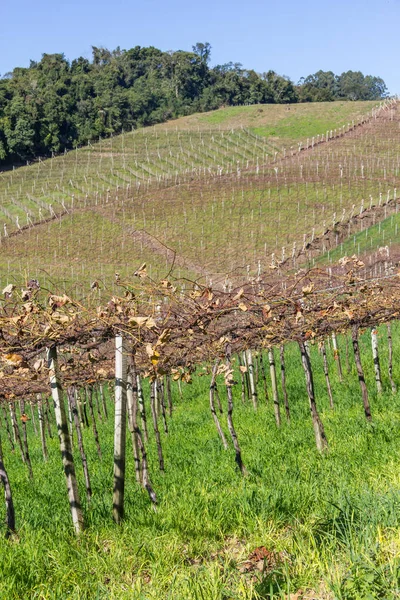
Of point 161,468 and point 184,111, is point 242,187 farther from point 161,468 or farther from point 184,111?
point 184,111

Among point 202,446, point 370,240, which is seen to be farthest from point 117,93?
point 202,446

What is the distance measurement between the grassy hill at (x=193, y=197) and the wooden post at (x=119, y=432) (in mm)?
16966

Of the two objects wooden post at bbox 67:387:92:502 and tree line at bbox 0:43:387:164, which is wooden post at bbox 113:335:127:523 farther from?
tree line at bbox 0:43:387:164

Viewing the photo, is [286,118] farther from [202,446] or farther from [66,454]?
[66,454]

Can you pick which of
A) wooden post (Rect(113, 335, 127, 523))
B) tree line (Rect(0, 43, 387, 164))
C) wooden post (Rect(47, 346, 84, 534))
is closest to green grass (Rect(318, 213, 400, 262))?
wooden post (Rect(113, 335, 127, 523))

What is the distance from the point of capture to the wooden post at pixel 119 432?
5.39m

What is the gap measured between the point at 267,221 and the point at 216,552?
130ft

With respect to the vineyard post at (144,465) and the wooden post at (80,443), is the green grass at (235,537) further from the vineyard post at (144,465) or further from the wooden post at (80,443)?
the wooden post at (80,443)

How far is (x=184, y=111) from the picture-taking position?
105 meters

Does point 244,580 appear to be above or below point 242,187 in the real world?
below

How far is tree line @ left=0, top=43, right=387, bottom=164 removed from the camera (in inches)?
3110

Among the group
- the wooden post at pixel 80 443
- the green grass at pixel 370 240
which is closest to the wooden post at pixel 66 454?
the wooden post at pixel 80 443

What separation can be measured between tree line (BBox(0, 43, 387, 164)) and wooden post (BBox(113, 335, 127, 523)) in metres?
73.8

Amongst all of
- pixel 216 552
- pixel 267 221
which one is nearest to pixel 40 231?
pixel 267 221
